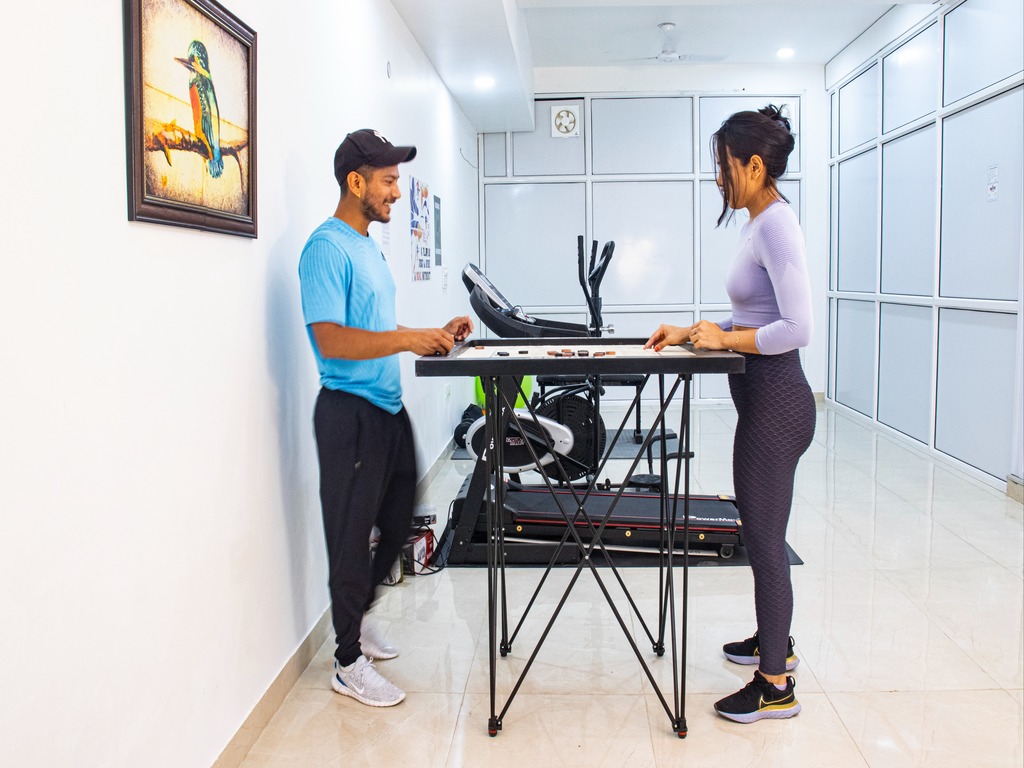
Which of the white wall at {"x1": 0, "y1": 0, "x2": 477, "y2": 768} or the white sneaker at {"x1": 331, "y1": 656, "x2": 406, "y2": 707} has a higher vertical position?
the white wall at {"x1": 0, "y1": 0, "x2": 477, "y2": 768}

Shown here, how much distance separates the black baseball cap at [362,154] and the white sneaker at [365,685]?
1.41m

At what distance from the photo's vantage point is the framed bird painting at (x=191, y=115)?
5.72 feet

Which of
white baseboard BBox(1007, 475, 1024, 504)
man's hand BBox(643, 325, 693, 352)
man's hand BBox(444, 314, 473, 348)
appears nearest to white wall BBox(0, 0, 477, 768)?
man's hand BBox(444, 314, 473, 348)

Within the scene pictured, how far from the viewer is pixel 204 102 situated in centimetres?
208

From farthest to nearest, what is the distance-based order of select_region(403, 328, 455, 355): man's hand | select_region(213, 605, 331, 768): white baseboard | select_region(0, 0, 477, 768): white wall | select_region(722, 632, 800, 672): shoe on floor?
select_region(722, 632, 800, 672): shoe on floor, select_region(403, 328, 455, 355): man's hand, select_region(213, 605, 331, 768): white baseboard, select_region(0, 0, 477, 768): white wall

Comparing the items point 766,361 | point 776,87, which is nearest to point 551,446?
point 766,361

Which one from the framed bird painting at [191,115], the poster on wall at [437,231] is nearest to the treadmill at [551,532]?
the framed bird painting at [191,115]

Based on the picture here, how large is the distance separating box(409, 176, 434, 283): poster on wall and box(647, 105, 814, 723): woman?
2.73 m

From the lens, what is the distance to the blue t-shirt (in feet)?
7.86

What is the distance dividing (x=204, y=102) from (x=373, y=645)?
5.73ft

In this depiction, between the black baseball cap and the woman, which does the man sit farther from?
the woman

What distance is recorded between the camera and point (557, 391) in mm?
5086

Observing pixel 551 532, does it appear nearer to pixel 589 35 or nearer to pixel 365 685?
pixel 365 685

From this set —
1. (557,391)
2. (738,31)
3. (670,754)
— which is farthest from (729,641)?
(738,31)
